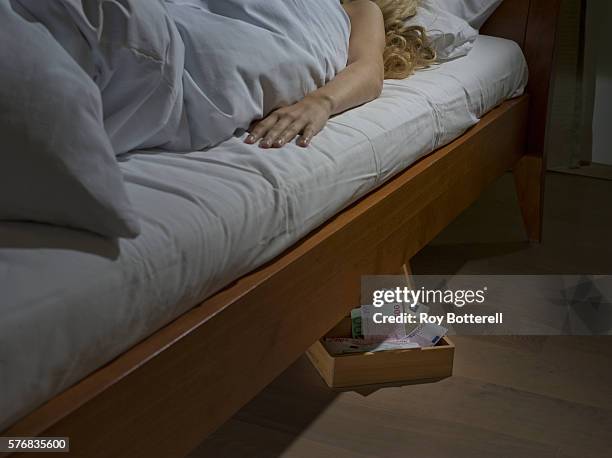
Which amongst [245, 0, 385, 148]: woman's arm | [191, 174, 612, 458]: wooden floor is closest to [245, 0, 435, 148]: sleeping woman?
[245, 0, 385, 148]: woman's arm

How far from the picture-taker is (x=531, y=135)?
2.44 meters

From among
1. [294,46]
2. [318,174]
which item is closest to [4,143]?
[318,174]

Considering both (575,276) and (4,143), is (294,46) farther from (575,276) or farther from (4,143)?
(575,276)

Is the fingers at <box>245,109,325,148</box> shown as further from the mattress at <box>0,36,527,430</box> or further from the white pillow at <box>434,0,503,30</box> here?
the white pillow at <box>434,0,503,30</box>

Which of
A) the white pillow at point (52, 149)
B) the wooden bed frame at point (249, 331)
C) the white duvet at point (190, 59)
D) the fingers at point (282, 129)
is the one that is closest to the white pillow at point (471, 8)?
the wooden bed frame at point (249, 331)

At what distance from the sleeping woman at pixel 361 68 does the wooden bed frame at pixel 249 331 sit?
166 mm

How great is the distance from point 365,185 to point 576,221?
1.42 metres

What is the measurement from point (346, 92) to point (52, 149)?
0.78 m

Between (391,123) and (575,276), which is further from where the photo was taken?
(575,276)

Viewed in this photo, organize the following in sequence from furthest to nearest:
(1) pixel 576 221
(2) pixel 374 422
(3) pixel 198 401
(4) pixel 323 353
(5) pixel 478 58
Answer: (1) pixel 576 221 → (5) pixel 478 58 → (4) pixel 323 353 → (2) pixel 374 422 → (3) pixel 198 401

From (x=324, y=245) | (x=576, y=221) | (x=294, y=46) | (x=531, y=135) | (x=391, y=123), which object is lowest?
(x=576, y=221)

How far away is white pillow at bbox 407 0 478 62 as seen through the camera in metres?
2.08

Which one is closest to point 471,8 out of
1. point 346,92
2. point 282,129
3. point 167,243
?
point 346,92

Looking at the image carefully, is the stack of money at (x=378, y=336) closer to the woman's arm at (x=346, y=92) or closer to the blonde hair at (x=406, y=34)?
the woman's arm at (x=346, y=92)
